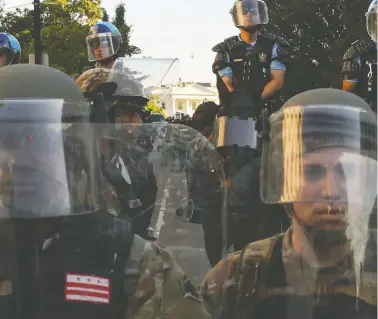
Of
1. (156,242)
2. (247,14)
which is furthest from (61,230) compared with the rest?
(247,14)

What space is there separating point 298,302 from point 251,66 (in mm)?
2156

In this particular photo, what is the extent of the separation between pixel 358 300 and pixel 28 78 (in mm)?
988

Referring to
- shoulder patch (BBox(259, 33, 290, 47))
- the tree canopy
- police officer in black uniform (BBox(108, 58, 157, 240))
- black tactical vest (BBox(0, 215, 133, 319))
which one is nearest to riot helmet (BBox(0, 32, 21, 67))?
the tree canopy

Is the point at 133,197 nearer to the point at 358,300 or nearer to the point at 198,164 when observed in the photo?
the point at 198,164

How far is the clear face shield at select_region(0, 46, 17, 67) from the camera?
440 cm

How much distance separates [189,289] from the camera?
1767 mm

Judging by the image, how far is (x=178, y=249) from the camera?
1810 millimetres

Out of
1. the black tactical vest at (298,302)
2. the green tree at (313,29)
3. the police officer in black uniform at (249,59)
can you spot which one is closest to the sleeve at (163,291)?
the black tactical vest at (298,302)

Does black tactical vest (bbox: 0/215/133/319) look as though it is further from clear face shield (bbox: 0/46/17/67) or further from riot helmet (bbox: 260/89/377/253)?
clear face shield (bbox: 0/46/17/67)

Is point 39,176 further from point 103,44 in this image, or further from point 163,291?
point 103,44

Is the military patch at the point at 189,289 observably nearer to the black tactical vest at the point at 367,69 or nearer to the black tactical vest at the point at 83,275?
the black tactical vest at the point at 83,275

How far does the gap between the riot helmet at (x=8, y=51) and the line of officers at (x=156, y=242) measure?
2.79 m

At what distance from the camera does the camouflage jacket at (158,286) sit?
1696 mm

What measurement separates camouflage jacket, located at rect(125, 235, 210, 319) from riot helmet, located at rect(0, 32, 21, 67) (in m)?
2.95
